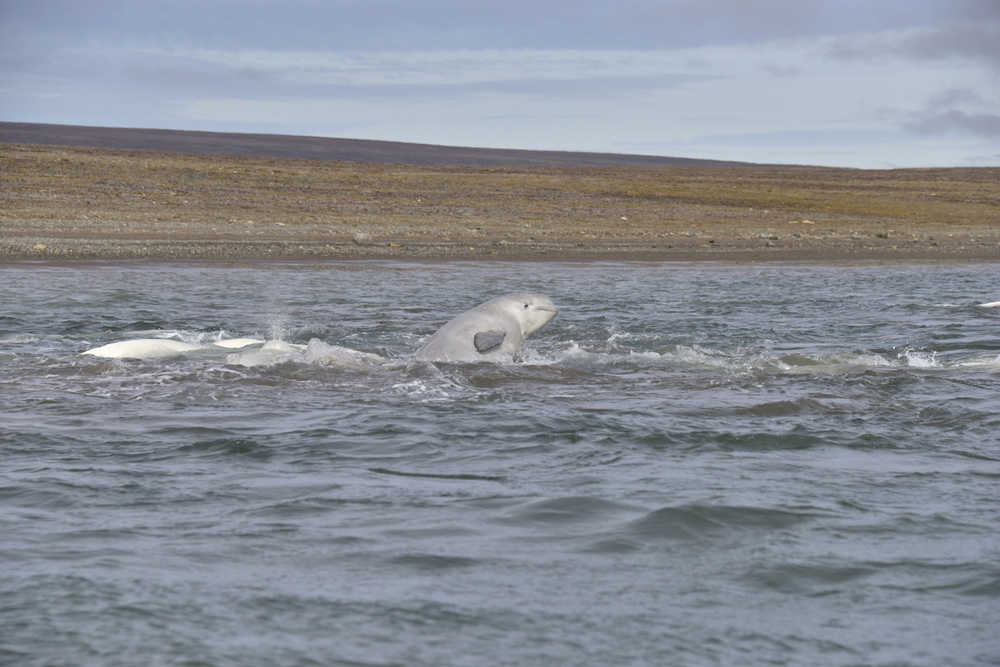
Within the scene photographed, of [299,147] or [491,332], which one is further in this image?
[299,147]

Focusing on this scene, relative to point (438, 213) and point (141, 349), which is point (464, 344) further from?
point (438, 213)

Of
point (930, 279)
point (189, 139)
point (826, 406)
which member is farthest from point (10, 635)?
point (189, 139)

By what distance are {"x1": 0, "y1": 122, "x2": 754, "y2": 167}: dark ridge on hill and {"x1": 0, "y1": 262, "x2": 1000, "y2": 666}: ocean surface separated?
160 ft

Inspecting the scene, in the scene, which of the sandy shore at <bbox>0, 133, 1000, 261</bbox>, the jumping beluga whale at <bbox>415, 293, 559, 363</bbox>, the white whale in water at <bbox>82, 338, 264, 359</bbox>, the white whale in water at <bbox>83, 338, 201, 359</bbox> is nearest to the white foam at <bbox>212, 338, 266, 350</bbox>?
the white whale in water at <bbox>82, 338, 264, 359</bbox>

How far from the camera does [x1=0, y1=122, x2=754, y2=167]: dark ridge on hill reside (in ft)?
207

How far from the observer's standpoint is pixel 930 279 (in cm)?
2717

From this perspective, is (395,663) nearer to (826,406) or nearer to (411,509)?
(411,509)

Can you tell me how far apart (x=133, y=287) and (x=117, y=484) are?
1608 cm

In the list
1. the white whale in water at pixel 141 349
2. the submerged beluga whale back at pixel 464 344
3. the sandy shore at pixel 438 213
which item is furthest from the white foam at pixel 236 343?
the sandy shore at pixel 438 213

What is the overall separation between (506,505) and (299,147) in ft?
219

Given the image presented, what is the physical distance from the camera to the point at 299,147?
72125 mm

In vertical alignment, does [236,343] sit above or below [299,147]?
below

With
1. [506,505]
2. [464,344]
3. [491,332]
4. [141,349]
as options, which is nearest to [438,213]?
[141,349]

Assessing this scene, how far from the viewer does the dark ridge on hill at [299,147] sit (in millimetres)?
63031
